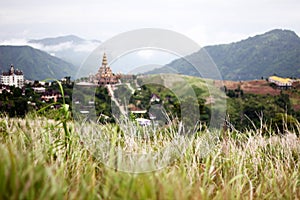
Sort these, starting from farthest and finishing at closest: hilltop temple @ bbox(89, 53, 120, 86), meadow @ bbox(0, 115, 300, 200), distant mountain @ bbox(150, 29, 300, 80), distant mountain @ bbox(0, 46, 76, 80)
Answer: distant mountain @ bbox(150, 29, 300, 80), distant mountain @ bbox(0, 46, 76, 80), hilltop temple @ bbox(89, 53, 120, 86), meadow @ bbox(0, 115, 300, 200)

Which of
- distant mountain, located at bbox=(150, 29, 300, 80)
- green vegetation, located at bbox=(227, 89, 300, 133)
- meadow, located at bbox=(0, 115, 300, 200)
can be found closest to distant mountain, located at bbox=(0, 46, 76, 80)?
green vegetation, located at bbox=(227, 89, 300, 133)

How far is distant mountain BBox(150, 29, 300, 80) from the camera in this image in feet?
319

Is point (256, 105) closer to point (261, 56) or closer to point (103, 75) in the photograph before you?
point (103, 75)

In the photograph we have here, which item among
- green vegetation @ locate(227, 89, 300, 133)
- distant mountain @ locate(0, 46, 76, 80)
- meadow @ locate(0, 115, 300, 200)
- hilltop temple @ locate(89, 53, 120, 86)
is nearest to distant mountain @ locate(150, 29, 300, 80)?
green vegetation @ locate(227, 89, 300, 133)

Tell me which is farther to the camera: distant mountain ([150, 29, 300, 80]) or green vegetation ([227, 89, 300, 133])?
distant mountain ([150, 29, 300, 80])

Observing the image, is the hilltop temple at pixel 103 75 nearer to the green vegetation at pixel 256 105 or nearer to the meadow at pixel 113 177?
the meadow at pixel 113 177

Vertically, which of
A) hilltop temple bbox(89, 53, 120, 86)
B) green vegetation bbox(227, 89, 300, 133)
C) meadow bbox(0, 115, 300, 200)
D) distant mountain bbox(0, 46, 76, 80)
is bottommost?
green vegetation bbox(227, 89, 300, 133)

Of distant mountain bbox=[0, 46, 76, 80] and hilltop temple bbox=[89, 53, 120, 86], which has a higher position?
distant mountain bbox=[0, 46, 76, 80]

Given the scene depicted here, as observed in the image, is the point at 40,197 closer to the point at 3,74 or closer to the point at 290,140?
the point at 290,140

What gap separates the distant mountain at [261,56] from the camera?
9725cm

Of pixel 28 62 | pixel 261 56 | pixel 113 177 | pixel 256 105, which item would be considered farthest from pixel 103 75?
pixel 261 56

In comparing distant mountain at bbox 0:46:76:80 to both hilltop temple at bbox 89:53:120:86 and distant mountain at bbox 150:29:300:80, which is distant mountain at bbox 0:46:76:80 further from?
distant mountain at bbox 150:29:300:80

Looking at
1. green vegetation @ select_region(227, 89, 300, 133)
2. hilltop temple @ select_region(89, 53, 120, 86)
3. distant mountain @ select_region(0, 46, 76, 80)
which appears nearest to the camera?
hilltop temple @ select_region(89, 53, 120, 86)

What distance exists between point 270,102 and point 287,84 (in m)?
13.0
